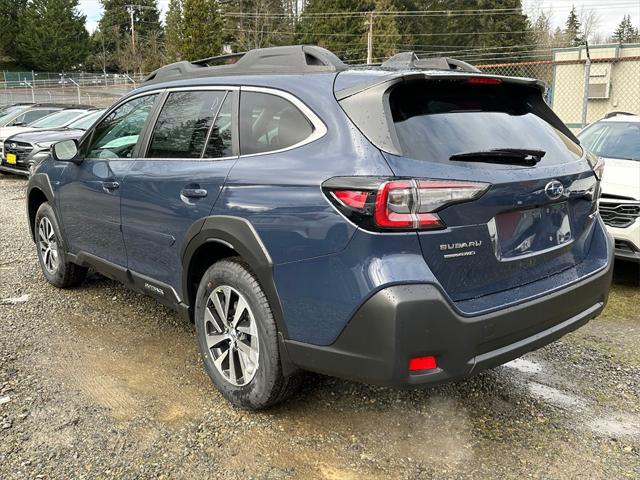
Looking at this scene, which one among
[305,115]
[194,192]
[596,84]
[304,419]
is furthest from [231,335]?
[596,84]

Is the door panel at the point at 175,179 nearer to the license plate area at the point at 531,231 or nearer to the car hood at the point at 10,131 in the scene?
the license plate area at the point at 531,231

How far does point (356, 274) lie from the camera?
2.34 meters

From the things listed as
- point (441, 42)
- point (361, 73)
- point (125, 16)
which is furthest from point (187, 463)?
point (125, 16)

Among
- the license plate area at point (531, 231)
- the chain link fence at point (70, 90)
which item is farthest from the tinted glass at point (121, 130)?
the chain link fence at point (70, 90)

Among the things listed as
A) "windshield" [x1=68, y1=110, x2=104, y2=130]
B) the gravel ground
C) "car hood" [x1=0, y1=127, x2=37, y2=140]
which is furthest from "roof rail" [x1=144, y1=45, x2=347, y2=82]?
"car hood" [x1=0, y1=127, x2=37, y2=140]

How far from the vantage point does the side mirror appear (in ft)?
Result: 14.8

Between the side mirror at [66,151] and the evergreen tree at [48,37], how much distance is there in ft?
212

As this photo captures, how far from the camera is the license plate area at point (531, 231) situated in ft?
8.27

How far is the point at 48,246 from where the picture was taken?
5.18 metres

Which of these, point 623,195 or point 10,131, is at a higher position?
point 10,131

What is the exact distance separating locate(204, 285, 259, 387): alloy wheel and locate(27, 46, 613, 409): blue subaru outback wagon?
0.01 metres

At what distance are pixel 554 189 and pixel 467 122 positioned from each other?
51 centimetres

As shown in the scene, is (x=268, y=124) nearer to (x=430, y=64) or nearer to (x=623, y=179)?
(x=430, y=64)

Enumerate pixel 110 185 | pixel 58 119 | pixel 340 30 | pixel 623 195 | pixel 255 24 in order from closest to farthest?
pixel 110 185, pixel 623 195, pixel 58 119, pixel 340 30, pixel 255 24
